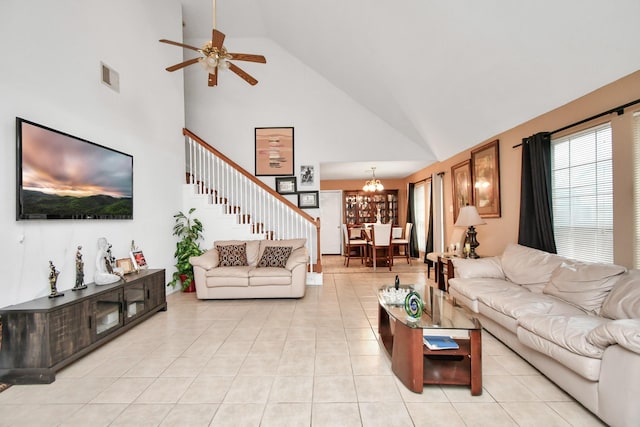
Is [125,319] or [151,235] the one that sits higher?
[151,235]

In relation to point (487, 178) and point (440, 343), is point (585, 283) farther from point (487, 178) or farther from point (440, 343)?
point (487, 178)

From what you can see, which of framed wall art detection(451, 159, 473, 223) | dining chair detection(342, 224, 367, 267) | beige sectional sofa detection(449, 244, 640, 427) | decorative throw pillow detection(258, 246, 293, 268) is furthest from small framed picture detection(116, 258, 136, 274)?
framed wall art detection(451, 159, 473, 223)

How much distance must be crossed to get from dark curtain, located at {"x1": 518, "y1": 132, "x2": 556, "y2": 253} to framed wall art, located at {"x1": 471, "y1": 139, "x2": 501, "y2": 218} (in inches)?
29.4

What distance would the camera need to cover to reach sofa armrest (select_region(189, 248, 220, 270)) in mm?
4598

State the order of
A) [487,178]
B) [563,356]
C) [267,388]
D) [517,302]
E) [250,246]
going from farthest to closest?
[250,246]
[487,178]
[517,302]
[267,388]
[563,356]

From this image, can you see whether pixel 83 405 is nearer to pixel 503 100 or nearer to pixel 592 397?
pixel 592 397

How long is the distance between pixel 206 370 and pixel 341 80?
18.3ft

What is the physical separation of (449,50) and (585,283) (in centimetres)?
282

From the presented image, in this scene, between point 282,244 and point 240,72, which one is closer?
point 240,72

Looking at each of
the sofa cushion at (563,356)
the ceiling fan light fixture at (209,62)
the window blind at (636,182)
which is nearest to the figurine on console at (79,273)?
the ceiling fan light fixture at (209,62)

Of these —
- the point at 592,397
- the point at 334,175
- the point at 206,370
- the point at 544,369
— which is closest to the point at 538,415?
the point at 592,397

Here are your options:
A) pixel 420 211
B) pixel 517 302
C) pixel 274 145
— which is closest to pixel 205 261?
pixel 274 145

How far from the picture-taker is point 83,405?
205 cm

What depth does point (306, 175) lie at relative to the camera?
266 inches
